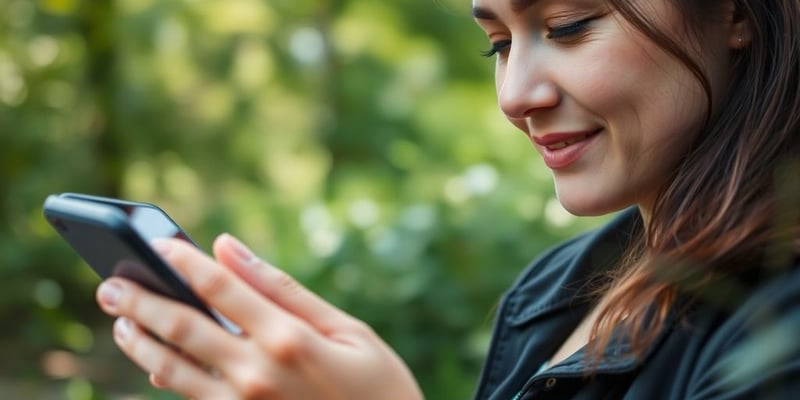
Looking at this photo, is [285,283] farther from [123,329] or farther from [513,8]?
[513,8]

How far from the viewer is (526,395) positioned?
169cm

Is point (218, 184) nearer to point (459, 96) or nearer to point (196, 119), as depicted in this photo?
point (196, 119)

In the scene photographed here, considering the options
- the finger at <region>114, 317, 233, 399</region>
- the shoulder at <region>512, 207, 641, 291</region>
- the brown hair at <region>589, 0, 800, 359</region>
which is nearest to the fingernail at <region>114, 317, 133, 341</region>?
the finger at <region>114, 317, 233, 399</region>

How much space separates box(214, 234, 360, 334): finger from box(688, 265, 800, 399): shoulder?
496 mm

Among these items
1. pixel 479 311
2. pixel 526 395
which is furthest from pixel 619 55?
pixel 479 311

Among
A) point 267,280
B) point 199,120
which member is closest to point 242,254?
point 267,280

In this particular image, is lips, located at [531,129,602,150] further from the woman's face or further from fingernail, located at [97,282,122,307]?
fingernail, located at [97,282,122,307]

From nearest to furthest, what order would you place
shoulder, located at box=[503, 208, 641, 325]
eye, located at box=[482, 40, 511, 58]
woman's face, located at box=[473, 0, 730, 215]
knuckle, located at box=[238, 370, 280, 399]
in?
knuckle, located at box=[238, 370, 280, 399] < woman's face, located at box=[473, 0, 730, 215] < eye, located at box=[482, 40, 511, 58] < shoulder, located at box=[503, 208, 641, 325]

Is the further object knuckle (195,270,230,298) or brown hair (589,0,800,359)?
brown hair (589,0,800,359)

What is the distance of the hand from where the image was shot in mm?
1183

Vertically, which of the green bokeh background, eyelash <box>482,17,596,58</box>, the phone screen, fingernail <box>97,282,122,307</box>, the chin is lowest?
the green bokeh background

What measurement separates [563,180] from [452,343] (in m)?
2.20

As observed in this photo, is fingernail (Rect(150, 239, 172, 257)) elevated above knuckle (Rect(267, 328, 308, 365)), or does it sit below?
above

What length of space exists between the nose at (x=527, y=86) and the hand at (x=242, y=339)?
53cm
